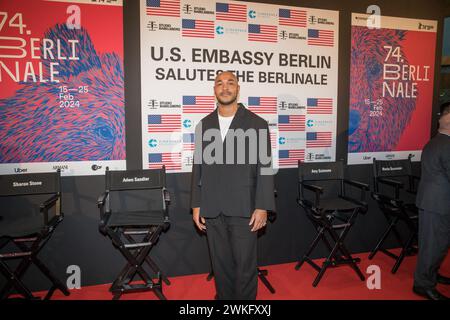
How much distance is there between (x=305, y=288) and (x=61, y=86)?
116 inches

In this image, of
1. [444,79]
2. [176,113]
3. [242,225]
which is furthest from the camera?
[444,79]

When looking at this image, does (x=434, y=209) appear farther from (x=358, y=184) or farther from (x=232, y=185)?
(x=232, y=185)

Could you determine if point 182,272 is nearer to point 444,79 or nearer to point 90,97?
point 90,97

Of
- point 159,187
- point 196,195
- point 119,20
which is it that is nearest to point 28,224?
point 159,187

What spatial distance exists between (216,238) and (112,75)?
183cm

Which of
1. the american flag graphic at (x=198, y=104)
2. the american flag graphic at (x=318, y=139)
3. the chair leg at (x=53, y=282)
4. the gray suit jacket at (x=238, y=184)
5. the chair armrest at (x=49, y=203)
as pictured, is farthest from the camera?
the american flag graphic at (x=318, y=139)

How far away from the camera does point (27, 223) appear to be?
113 inches

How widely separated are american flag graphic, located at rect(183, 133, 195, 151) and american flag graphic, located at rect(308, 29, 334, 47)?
5.39 feet

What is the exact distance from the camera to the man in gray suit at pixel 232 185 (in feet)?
8.07

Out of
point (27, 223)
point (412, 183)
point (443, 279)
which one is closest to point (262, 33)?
point (412, 183)

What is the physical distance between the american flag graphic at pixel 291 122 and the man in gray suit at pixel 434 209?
1269 millimetres

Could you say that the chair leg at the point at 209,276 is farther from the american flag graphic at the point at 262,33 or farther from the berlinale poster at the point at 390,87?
the american flag graphic at the point at 262,33

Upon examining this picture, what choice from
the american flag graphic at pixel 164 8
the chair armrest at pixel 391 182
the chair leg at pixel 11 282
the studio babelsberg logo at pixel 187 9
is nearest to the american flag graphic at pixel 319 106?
the chair armrest at pixel 391 182
